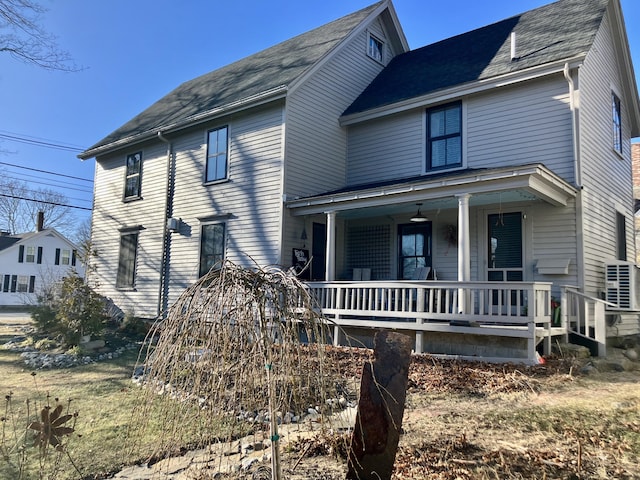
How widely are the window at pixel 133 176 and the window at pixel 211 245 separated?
147 inches

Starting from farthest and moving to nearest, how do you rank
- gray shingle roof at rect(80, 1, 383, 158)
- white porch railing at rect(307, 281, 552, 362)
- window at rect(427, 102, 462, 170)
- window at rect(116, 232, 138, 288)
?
window at rect(116, 232, 138, 288) < gray shingle roof at rect(80, 1, 383, 158) < window at rect(427, 102, 462, 170) < white porch railing at rect(307, 281, 552, 362)

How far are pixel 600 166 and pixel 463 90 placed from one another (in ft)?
11.2

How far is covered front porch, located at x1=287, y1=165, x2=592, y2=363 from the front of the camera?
755cm

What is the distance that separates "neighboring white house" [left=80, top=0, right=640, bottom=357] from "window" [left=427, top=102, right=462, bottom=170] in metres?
0.03

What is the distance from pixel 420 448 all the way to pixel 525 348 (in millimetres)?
4229

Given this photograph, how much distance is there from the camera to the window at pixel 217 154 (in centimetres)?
1266

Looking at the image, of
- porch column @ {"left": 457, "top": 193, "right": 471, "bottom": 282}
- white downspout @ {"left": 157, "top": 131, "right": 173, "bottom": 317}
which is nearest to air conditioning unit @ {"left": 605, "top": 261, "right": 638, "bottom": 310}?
porch column @ {"left": 457, "top": 193, "right": 471, "bottom": 282}

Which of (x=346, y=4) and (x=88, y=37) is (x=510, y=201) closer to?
(x=346, y=4)

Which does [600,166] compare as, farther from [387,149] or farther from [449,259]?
[387,149]

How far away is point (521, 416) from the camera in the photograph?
4.57 meters

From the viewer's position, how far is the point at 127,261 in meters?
15.1

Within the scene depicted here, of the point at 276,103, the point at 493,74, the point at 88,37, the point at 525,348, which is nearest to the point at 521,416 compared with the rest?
the point at 525,348

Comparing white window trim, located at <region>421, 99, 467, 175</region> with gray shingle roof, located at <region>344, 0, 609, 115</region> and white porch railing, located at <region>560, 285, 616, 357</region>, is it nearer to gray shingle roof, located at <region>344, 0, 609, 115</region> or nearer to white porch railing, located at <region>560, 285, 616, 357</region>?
gray shingle roof, located at <region>344, 0, 609, 115</region>

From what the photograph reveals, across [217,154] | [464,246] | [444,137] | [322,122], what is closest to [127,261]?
[217,154]
